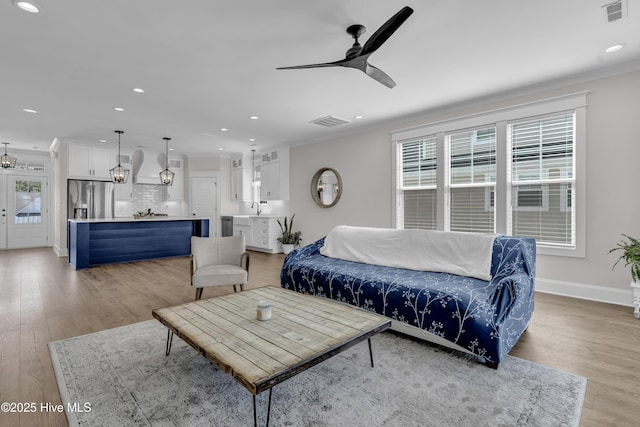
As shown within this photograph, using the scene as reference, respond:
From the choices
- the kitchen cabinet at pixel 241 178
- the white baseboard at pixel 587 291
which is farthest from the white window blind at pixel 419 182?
the kitchen cabinet at pixel 241 178

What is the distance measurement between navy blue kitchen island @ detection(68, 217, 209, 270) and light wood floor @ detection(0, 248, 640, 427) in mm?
491

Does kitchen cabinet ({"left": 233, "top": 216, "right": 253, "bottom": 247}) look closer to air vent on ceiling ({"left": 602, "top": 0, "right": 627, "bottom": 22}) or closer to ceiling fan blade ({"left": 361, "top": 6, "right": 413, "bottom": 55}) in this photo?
ceiling fan blade ({"left": 361, "top": 6, "right": 413, "bottom": 55})

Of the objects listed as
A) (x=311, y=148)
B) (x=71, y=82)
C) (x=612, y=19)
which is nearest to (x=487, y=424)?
(x=612, y=19)

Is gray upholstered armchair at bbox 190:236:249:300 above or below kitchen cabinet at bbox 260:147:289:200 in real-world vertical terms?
below

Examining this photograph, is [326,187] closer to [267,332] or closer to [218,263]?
[218,263]

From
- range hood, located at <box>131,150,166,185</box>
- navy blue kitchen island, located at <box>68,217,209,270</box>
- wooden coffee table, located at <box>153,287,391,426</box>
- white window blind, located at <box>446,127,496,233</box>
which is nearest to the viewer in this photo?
wooden coffee table, located at <box>153,287,391,426</box>

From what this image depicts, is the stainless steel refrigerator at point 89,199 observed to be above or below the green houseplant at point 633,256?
above

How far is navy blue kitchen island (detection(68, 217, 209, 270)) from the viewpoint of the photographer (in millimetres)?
5562

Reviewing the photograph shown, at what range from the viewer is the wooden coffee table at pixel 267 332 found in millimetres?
1486

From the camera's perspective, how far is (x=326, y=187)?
6762 millimetres

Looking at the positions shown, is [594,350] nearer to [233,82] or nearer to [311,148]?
[233,82]

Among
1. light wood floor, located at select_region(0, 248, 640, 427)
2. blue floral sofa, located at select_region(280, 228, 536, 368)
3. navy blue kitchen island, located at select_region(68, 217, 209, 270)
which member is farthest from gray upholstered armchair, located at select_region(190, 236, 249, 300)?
navy blue kitchen island, located at select_region(68, 217, 209, 270)

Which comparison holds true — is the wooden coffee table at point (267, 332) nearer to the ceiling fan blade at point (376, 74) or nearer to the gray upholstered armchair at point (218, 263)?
the gray upholstered armchair at point (218, 263)

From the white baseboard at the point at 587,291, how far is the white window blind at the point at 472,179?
97 centimetres
